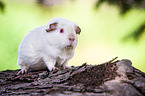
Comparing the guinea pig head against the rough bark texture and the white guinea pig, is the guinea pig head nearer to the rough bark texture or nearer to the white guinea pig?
the white guinea pig

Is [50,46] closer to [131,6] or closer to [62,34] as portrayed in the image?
[62,34]

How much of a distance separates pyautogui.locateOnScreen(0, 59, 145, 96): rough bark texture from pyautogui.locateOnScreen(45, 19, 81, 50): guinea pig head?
0.33 m

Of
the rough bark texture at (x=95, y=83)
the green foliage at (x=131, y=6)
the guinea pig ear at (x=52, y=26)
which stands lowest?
the rough bark texture at (x=95, y=83)

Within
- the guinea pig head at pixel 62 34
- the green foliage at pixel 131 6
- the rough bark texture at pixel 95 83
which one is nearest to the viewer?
the rough bark texture at pixel 95 83

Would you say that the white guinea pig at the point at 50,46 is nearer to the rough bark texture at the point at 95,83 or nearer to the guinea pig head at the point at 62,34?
the guinea pig head at the point at 62,34

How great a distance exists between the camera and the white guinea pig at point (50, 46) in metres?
1.45

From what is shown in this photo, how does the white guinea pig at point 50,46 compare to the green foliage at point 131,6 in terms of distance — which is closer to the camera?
the white guinea pig at point 50,46

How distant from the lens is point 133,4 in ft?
5.34

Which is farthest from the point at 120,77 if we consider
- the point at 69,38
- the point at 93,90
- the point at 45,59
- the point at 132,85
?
the point at 45,59

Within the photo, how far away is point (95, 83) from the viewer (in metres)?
0.95

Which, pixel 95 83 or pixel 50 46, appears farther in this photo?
pixel 50 46

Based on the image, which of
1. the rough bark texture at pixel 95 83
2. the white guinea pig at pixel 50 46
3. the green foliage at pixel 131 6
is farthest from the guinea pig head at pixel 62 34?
the green foliage at pixel 131 6

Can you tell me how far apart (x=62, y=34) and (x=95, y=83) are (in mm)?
628

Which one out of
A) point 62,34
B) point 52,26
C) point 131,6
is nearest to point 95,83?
point 62,34
